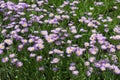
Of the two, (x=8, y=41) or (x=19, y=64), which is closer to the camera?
(x=19, y=64)

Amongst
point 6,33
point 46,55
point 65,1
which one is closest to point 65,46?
point 46,55

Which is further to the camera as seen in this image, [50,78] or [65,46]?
[65,46]

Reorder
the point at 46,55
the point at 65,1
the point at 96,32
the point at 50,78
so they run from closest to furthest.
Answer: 1. the point at 50,78
2. the point at 46,55
3. the point at 96,32
4. the point at 65,1

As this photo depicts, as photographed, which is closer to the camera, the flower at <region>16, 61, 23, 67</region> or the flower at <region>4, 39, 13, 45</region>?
the flower at <region>16, 61, 23, 67</region>

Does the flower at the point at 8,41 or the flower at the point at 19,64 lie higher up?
the flower at the point at 8,41

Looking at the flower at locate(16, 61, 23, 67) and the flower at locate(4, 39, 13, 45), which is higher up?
the flower at locate(4, 39, 13, 45)

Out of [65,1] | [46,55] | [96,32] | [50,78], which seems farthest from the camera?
[65,1]

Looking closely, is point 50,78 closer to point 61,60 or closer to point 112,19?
point 61,60

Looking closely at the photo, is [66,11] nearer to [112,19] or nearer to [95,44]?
[112,19]

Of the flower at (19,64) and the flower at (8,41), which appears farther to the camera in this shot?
the flower at (8,41)

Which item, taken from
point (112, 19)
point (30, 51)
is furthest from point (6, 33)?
point (112, 19)
